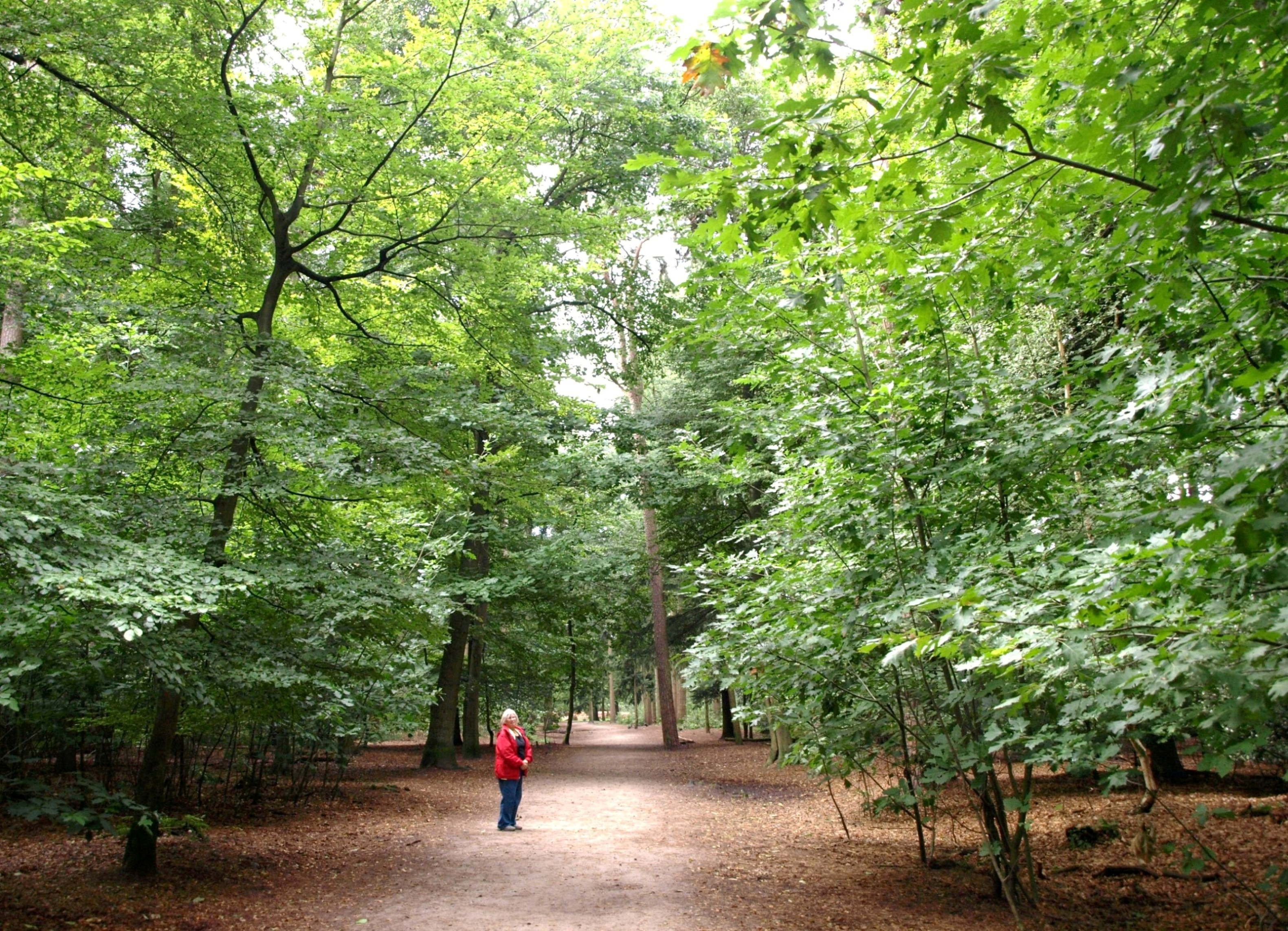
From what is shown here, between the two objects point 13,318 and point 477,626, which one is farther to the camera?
point 477,626

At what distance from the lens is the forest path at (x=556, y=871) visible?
18.8ft

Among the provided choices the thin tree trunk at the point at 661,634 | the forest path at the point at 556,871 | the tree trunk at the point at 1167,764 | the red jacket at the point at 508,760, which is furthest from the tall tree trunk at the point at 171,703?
the thin tree trunk at the point at 661,634

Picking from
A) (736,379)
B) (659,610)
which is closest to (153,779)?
(736,379)

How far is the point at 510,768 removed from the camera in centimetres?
933

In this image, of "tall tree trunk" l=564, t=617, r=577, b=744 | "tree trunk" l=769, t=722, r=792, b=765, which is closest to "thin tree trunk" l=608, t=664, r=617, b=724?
"tall tree trunk" l=564, t=617, r=577, b=744

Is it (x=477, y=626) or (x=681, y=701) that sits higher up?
(x=477, y=626)

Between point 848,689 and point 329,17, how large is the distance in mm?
8219

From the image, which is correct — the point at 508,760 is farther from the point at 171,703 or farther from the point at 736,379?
the point at 736,379

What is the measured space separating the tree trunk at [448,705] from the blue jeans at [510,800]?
22.7 ft

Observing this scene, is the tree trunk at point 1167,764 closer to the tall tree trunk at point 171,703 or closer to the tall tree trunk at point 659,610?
the tall tree trunk at point 659,610

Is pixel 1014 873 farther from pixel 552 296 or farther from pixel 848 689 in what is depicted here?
pixel 552 296

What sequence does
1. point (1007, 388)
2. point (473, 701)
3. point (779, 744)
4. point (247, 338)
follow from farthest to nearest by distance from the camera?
point (473, 701)
point (779, 744)
point (247, 338)
point (1007, 388)

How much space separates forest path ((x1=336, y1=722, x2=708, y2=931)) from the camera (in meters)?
5.74

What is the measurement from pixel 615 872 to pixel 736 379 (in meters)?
4.74
